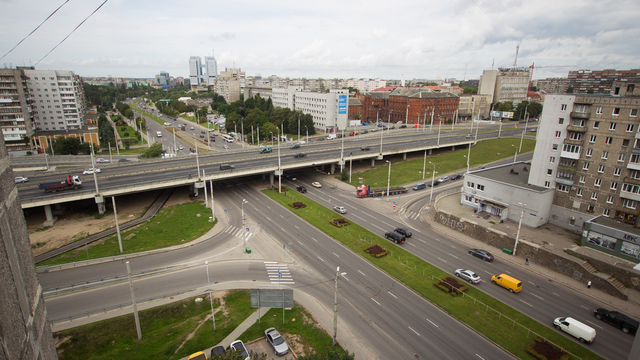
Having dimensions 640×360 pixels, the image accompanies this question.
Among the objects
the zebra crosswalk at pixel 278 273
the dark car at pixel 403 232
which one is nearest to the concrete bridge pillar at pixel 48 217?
the zebra crosswalk at pixel 278 273

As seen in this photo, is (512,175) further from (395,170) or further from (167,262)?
(167,262)

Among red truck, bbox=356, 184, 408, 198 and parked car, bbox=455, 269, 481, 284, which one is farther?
red truck, bbox=356, 184, 408, 198

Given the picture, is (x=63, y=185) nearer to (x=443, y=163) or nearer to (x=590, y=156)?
(x=590, y=156)

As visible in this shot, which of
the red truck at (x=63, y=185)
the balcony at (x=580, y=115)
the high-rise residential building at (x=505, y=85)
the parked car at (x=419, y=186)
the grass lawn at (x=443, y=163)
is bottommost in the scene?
the parked car at (x=419, y=186)

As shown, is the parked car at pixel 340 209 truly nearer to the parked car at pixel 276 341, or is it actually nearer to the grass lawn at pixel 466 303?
the grass lawn at pixel 466 303

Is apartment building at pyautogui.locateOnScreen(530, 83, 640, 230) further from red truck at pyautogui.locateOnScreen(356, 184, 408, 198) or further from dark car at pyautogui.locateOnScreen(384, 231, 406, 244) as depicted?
dark car at pyautogui.locateOnScreen(384, 231, 406, 244)

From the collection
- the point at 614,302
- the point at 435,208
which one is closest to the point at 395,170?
the point at 435,208

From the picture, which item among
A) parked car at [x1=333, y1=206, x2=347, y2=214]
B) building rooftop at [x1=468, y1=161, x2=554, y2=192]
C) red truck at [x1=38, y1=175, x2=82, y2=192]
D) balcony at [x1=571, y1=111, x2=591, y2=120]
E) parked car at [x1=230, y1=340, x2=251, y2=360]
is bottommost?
parked car at [x1=230, y1=340, x2=251, y2=360]

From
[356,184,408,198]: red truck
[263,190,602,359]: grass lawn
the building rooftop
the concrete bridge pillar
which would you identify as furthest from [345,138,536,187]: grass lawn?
the concrete bridge pillar
